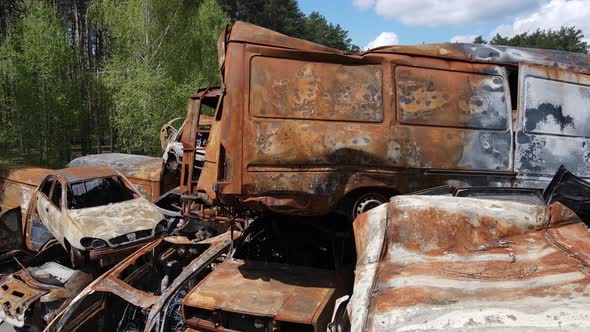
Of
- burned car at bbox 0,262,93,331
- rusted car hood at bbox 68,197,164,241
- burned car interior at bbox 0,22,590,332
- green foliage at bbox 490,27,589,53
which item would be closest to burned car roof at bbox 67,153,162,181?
rusted car hood at bbox 68,197,164,241

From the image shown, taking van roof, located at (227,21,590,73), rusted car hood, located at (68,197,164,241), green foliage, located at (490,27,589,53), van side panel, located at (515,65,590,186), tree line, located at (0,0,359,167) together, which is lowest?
rusted car hood, located at (68,197,164,241)

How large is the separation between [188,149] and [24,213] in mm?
4655

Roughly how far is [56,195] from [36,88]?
11.7 metres

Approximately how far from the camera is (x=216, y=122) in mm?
5066

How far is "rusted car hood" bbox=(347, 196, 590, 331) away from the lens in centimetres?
229

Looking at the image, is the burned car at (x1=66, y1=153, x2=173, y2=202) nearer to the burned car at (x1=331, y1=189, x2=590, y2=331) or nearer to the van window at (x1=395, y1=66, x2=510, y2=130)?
the van window at (x1=395, y1=66, x2=510, y2=130)

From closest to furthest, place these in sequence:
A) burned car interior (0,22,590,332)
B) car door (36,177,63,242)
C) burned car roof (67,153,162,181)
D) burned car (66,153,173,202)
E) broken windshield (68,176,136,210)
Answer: burned car interior (0,22,590,332) → car door (36,177,63,242) → broken windshield (68,176,136,210) → burned car (66,153,173,202) → burned car roof (67,153,162,181)

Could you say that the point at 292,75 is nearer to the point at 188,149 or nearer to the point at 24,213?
the point at 188,149

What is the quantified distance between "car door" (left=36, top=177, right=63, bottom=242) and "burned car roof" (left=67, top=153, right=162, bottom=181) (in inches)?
102

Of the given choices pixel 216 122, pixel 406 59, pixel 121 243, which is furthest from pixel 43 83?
pixel 406 59

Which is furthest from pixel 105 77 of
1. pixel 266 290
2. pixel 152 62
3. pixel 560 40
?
pixel 560 40

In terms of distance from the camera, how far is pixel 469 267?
2.96 m

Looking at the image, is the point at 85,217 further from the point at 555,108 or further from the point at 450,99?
the point at 555,108

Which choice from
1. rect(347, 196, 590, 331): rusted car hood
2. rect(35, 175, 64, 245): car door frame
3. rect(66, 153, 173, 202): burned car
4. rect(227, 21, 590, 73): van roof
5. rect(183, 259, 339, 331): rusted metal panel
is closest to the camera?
rect(347, 196, 590, 331): rusted car hood
